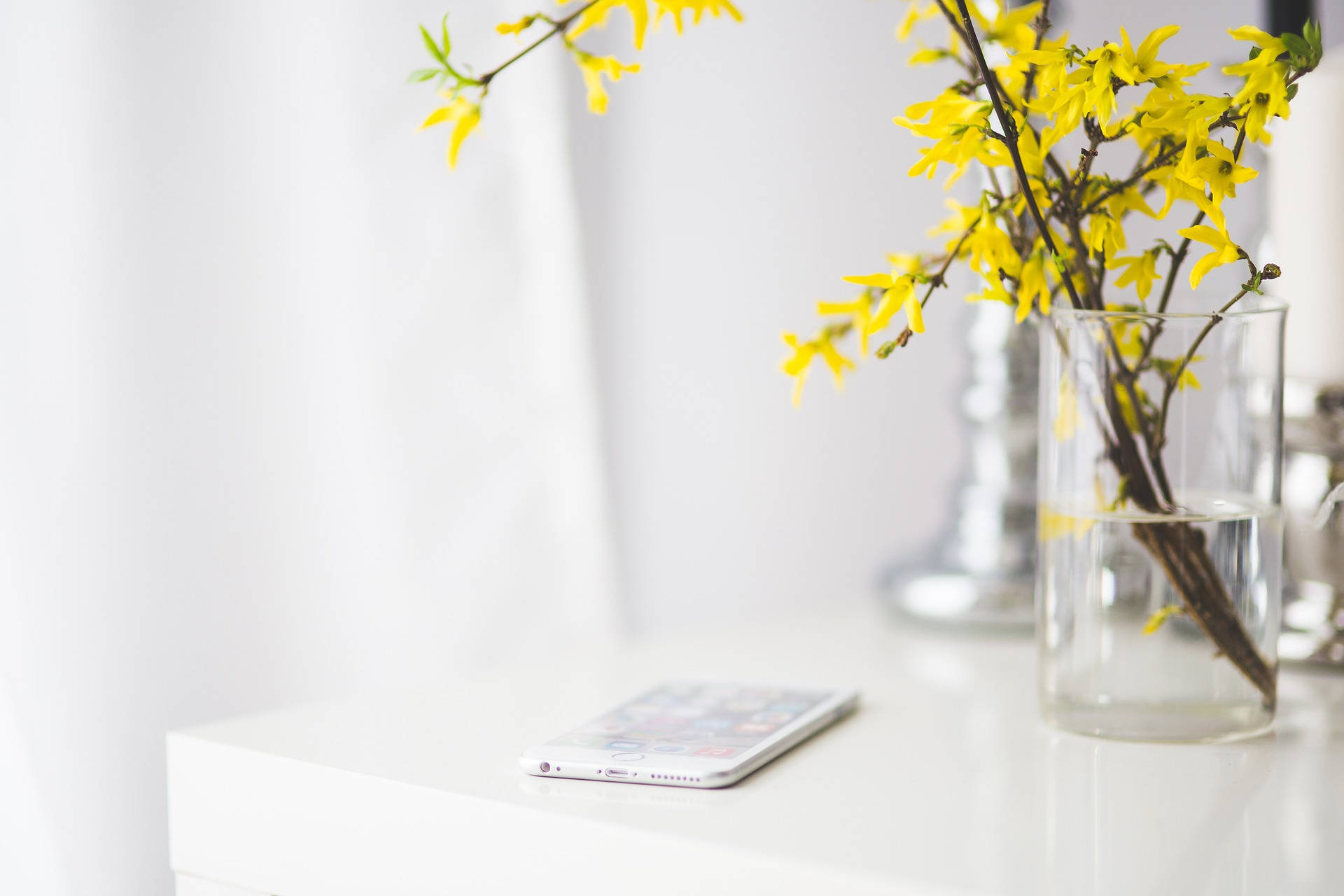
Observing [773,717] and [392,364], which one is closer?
[773,717]

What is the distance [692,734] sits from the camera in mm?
625

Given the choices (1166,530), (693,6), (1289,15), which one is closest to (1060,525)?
(1166,530)

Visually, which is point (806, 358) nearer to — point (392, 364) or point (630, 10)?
point (630, 10)

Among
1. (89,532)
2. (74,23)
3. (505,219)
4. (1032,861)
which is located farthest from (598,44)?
(1032,861)

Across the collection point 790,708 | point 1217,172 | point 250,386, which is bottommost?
point 790,708

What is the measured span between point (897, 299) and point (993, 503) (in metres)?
0.44

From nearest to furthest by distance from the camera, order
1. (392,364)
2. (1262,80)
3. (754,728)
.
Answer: (1262,80) → (754,728) → (392,364)

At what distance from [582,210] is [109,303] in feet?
2.16

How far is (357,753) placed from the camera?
613 millimetres

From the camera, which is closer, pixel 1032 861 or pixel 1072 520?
pixel 1032 861

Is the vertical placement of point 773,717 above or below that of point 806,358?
below

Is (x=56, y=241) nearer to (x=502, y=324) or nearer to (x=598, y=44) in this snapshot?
(x=502, y=324)

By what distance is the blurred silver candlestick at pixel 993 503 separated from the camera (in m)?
0.95

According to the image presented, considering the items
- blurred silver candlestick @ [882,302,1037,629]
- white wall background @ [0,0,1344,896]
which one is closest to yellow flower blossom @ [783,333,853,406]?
blurred silver candlestick @ [882,302,1037,629]
